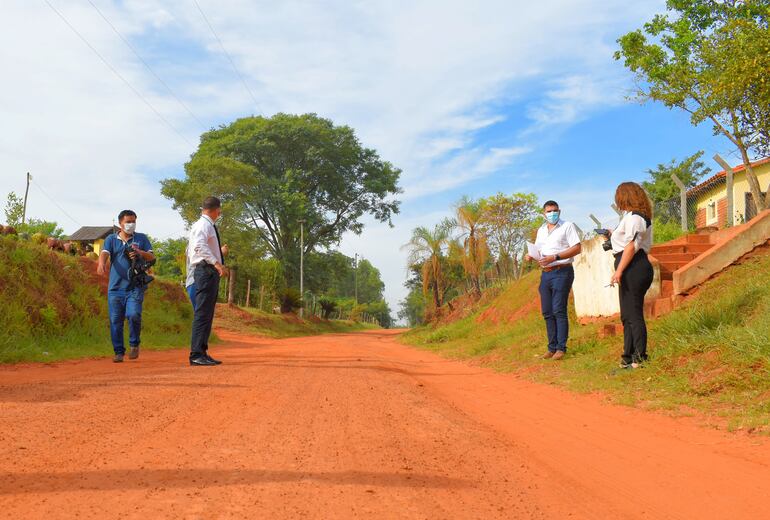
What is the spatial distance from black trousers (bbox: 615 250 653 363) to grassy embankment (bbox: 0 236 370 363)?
6421mm

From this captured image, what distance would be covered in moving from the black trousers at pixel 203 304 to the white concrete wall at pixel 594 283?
6.06 metres

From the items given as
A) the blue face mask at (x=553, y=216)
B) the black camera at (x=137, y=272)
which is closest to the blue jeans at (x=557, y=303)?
the blue face mask at (x=553, y=216)

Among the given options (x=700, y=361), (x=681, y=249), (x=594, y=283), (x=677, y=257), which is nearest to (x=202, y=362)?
(x=700, y=361)

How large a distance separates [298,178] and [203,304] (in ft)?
100

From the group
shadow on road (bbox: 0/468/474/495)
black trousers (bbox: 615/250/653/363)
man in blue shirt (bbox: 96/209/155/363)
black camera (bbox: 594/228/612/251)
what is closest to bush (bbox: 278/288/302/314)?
man in blue shirt (bbox: 96/209/155/363)

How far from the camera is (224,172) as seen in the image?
28125 millimetres

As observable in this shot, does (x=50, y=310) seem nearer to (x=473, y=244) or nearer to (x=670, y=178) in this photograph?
(x=473, y=244)

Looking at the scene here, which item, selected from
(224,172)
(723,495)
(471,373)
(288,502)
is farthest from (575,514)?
(224,172)

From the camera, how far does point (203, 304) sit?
19.8 ft

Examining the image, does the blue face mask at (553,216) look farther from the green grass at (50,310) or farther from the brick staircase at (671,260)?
the green grass at (50,310)

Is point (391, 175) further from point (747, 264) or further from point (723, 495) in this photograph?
point (723, 495)

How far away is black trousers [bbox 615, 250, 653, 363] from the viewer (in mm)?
5277

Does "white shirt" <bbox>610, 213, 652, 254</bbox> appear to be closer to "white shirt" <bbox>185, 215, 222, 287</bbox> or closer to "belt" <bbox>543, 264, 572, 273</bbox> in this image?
"belt" <bbox>543, 264, 572, 273</bbox>

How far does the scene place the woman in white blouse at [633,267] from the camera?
5297 millimetres
